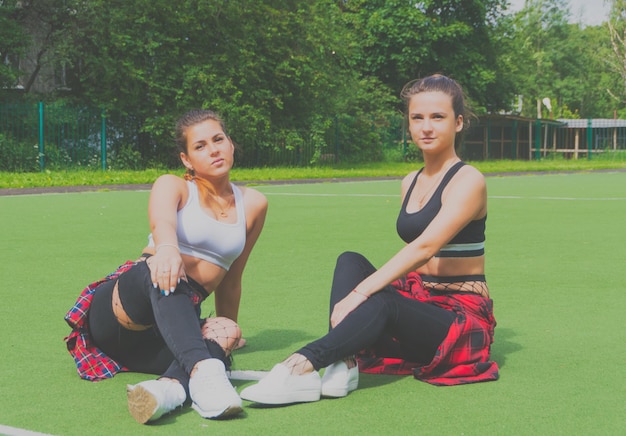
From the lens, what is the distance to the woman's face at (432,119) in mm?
4348

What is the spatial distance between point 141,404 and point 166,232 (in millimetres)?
818

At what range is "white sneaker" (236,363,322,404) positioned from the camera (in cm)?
368

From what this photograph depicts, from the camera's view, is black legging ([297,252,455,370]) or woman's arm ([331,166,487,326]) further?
woman's arm ([331,166,487,326])

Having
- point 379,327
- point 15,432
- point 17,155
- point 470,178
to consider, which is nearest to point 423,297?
point 379,327

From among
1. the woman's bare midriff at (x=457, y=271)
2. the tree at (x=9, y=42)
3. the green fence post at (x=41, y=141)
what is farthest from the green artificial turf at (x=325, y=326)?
the tree at (x=9, y=42)

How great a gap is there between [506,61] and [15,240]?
143 feet

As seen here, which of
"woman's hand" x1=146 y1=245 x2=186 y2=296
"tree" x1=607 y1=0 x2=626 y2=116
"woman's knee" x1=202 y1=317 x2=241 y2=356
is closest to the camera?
"woman's hand" x1=146 y1=245 x2=186 y2=296

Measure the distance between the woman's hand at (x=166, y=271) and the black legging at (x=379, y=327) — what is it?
57 cm

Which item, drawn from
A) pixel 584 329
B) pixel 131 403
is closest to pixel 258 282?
pixel 584 329

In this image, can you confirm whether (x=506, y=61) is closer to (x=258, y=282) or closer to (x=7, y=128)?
(x=7, y=128)

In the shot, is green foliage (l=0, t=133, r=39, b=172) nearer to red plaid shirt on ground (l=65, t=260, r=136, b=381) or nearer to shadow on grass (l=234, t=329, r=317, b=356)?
shadow on grass (l=234, t=329, r=317, b=356)

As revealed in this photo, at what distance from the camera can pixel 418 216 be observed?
4.37 meters

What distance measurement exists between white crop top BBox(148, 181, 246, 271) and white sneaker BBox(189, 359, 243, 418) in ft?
2.41

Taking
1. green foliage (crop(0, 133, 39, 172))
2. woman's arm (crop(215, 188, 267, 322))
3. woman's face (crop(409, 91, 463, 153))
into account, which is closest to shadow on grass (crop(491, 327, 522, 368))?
woman's face (crop(409, 91, 463, 153))
